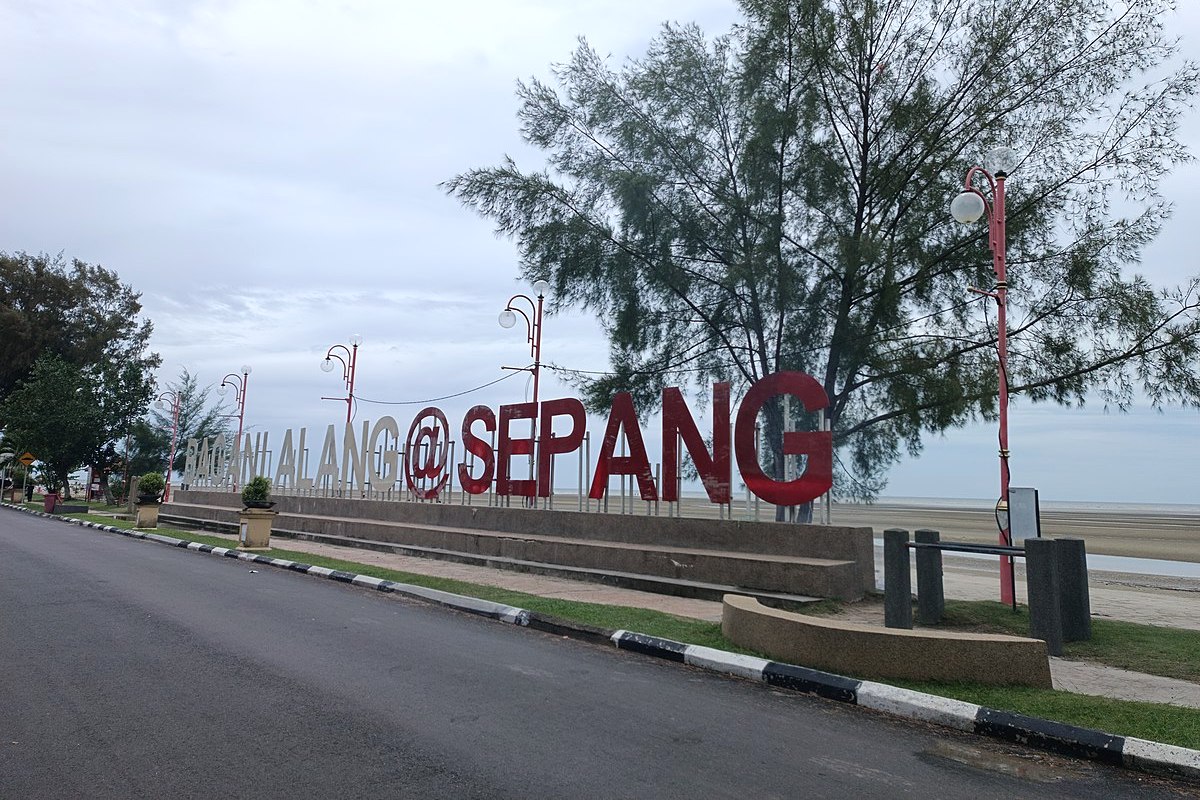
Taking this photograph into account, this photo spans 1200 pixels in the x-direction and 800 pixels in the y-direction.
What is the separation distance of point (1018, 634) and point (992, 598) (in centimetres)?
408

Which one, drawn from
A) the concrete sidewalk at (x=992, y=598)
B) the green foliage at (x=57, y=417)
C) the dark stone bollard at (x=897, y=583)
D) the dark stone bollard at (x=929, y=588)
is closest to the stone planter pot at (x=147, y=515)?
the concrete sidewalk at (x=992, y=598)

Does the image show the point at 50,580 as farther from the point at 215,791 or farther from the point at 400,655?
the point at 215,791

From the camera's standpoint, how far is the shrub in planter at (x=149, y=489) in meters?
25.5

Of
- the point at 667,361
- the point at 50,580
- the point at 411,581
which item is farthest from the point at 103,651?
the point at 667,361

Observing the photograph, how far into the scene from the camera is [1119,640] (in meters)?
7.81

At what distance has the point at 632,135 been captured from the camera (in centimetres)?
1609

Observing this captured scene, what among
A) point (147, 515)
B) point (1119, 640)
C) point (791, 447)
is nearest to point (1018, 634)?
point (1119, 640)

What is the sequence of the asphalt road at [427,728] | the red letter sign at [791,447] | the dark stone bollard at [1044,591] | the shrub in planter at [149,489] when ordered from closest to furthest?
the asphalt road at [427,728] → the dark stone bollard at [1044,591] → the red letter sign at [791,447] → the shrub in planter at [149,489]

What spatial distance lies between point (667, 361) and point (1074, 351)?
7004 mm

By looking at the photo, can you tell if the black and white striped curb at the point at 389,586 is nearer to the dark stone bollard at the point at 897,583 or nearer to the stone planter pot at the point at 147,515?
the dark stone bollard at the point at 897,583

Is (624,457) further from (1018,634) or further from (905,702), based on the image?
(905,702)

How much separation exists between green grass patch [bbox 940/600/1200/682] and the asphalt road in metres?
2.85

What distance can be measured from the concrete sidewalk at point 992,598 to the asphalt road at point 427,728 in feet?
6.24

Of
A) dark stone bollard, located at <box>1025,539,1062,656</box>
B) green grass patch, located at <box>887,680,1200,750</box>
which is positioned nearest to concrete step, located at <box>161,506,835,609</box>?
dark stone bollard, located at <box>1025,539,1062,656</box>
